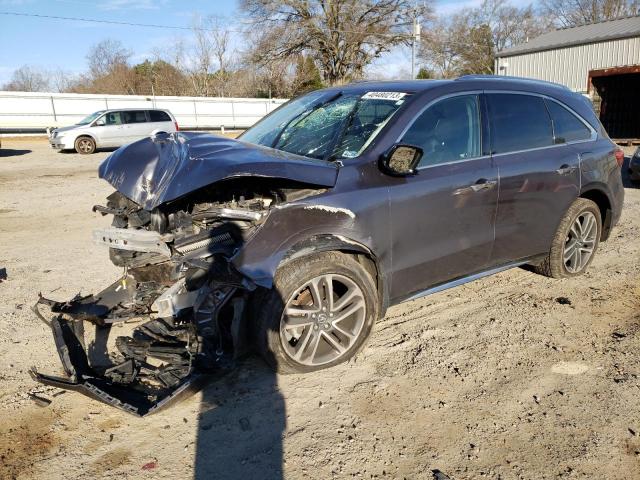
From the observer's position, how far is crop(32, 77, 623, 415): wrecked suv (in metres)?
3.06

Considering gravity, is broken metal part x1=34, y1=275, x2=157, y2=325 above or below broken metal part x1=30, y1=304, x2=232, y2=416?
above

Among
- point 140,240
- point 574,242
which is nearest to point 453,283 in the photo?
point 574,242

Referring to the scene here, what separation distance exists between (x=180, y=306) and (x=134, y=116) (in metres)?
19.3

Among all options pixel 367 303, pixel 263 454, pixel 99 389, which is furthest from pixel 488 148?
pixel 99 389

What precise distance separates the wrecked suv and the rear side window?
59.1 ft

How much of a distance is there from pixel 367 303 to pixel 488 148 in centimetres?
165

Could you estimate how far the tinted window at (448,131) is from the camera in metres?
3.64

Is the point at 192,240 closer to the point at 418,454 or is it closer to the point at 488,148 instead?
the point at 418,454

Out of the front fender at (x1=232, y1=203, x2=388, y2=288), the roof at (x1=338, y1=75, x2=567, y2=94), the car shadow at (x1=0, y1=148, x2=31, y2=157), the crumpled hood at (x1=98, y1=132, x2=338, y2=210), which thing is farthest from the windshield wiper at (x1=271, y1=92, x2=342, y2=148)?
the car shadow at (x1=0, y1=148, x2=31, y2=157)

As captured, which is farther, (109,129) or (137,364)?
(109,129)

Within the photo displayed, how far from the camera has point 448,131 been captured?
3.80 metres

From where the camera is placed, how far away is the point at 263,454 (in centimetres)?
265

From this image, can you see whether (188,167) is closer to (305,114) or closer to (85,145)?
(305,114)

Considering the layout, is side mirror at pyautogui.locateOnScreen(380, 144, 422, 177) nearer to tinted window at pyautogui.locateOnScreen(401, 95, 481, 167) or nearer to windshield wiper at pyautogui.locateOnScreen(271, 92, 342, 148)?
tinted window at pyautogui.locateOnScreen(401, 95, 481, 167)
